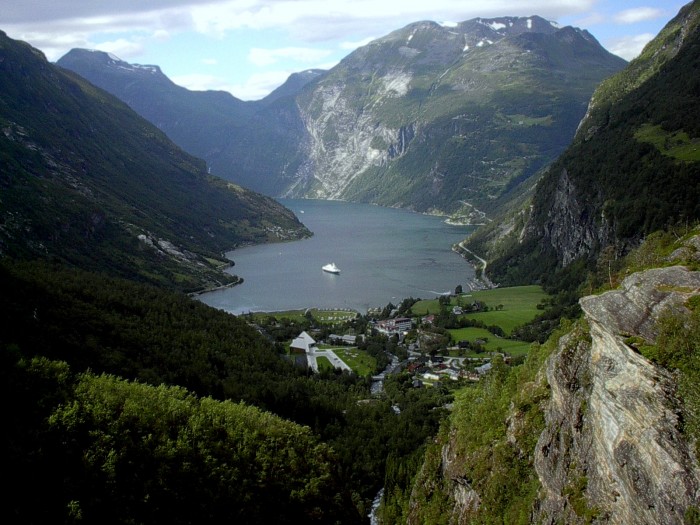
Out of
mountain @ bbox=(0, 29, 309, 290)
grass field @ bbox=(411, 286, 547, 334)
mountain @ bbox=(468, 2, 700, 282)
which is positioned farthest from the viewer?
mountain @ bbox=(0, 29, 309, 290)

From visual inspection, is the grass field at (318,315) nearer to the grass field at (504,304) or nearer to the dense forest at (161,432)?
the grass field at (504,304)

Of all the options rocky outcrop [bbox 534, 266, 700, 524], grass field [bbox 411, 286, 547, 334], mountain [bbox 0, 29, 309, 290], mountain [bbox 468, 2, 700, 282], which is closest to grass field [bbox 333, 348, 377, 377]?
grass field [bbox 411, 286, 547, 334]

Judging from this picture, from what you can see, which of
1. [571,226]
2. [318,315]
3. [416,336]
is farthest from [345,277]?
[416,336]

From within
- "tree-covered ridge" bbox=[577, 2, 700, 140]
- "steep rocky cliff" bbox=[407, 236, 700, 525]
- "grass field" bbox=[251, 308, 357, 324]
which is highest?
"tree-covered ridge" bbox=[577, 2, 700, 140]

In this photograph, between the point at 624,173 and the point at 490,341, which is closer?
the point at 490,341

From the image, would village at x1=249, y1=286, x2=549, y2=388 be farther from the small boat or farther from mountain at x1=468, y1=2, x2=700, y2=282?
the small boat

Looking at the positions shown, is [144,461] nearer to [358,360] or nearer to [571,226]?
[358,360]

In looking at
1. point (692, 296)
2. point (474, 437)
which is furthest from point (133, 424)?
point (692, 296)
